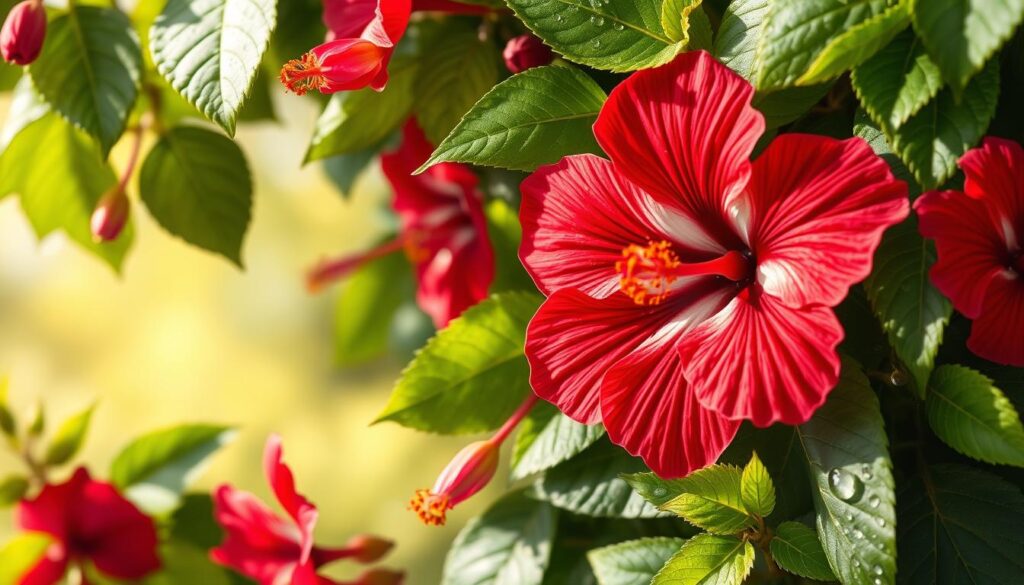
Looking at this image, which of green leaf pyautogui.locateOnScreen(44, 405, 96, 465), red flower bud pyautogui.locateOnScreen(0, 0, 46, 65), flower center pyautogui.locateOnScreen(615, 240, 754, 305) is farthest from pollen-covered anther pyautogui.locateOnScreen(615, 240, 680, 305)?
green leaf pyautogui.locateOnScreen(44, 405, 96, 465)

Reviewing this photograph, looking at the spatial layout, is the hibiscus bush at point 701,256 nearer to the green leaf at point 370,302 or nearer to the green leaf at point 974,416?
the green leaf at point 974,416

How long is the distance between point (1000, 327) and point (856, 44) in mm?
87

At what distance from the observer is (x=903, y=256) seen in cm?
29

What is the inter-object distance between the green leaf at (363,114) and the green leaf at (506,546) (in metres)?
0.16

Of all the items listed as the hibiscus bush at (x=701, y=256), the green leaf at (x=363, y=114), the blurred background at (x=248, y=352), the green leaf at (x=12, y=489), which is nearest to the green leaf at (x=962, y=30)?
the hibiscus bush at (x=701, y=256)

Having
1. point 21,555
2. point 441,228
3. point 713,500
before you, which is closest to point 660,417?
point 713,500

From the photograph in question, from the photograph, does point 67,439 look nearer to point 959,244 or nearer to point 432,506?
point 432,506

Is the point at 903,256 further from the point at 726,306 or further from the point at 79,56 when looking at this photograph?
the point at 79,56

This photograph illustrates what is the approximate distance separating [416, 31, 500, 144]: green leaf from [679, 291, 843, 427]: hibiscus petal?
0.16 meters

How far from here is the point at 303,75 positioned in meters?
0.34

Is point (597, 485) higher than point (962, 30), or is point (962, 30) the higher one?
point (962, 30)

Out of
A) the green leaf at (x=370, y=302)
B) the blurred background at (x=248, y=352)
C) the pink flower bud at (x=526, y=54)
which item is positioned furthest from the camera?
the blurred background at (x=248, y=352)

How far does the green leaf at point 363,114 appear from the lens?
1.37 feet

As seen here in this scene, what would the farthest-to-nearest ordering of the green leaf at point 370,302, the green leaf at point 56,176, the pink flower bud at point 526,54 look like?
the green leaf at point 370,302 < the green leaf at point 56,176 < the pink flower bud at point 526,54
